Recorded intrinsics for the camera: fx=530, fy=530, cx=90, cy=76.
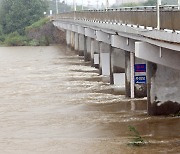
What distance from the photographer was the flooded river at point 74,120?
16859 millimetres

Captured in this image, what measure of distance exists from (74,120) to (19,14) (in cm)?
7759

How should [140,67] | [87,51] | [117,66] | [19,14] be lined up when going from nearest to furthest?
[140,67], [117,66], [87,51], [19,14]

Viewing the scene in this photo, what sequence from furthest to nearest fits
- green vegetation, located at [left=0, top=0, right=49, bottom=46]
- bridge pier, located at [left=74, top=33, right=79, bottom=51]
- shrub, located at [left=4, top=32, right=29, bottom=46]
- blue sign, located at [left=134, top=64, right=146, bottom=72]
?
green vegetation, located at [left=0, top=0, right=49, bottom=46] → shrub, located at [left=4, top=32, right=29, bottom=46] → bridge pier, located at [left=74, top=33, right=79, bottom=51] → blue sign, located at [left=134, top=64, right=146, bottom=72]

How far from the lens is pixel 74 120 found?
21328mm

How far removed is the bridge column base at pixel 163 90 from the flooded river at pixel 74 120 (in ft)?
1.94

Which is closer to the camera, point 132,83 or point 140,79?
point 140,79

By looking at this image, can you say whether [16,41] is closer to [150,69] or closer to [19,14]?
[19,14]

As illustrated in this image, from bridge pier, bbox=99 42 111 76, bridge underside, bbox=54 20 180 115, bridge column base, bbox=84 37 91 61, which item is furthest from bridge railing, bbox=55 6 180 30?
bridge column base, bbox=84 37 91 61

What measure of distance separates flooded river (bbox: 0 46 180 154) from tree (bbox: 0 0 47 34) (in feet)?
204

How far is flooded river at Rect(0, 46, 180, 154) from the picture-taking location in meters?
16.9

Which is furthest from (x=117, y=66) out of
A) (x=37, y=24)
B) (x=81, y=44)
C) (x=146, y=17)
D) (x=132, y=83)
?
(x=37, y=24)

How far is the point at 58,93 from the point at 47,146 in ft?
39.8

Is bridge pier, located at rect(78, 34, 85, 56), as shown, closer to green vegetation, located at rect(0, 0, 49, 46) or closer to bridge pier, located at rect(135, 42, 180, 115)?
green vegetation, located at rect(0, 0, 49, 46)

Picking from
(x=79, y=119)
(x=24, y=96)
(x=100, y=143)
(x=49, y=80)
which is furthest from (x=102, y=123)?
(x=49, y=80)
